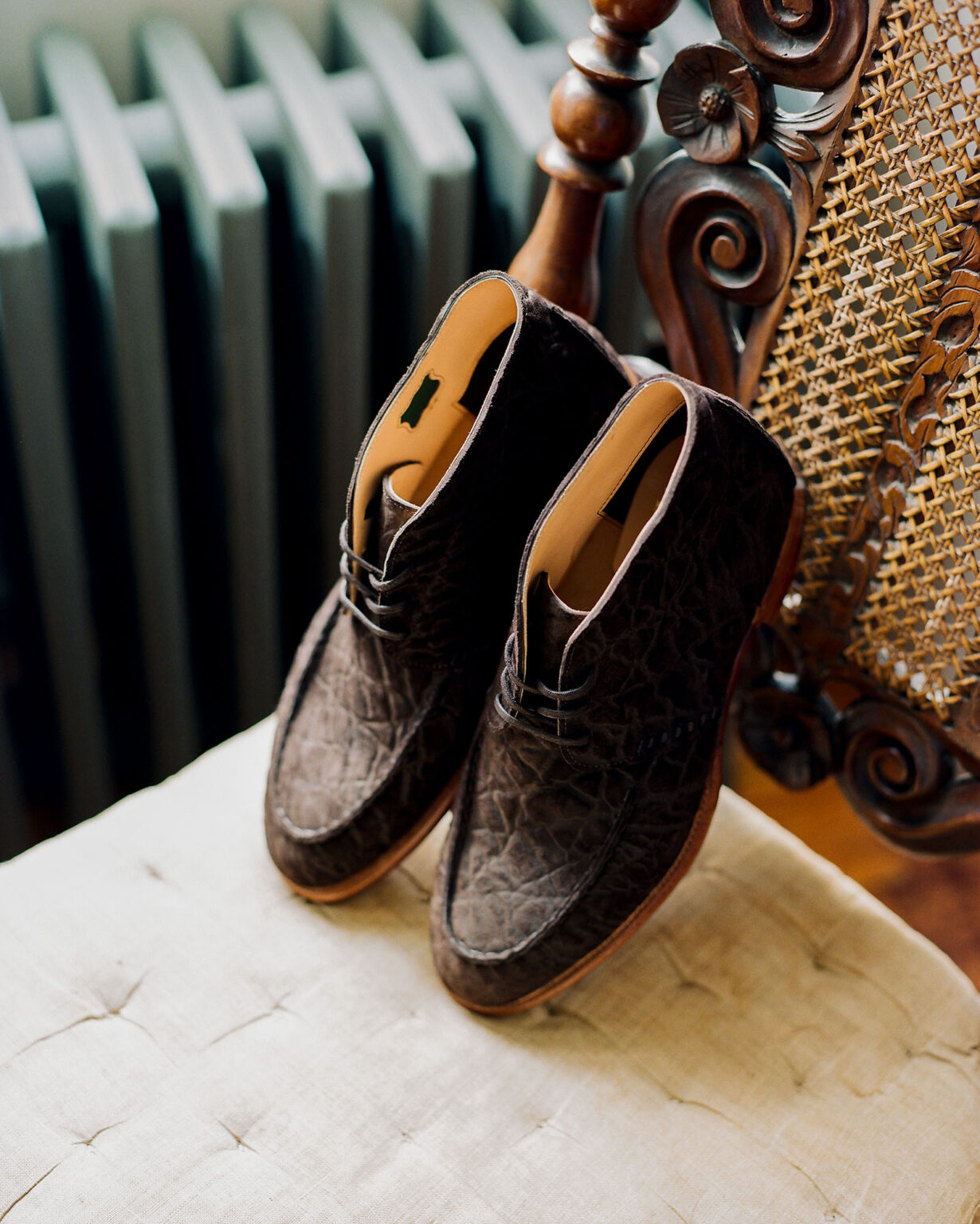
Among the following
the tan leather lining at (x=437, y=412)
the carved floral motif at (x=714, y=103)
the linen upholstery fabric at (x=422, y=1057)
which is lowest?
the linen upholstery fabric at (x=422, y=1057)

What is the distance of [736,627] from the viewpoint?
0.60 metres

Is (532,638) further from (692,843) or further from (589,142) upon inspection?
(589,142)

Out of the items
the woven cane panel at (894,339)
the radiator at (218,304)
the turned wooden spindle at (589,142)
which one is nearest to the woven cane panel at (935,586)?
the woven cane panel at (894,339)

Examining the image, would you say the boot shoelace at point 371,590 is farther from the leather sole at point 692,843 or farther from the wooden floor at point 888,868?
the wooden floor at point 888,868

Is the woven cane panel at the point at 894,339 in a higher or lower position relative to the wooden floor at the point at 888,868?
higher

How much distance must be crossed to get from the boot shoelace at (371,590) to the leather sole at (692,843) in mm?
183

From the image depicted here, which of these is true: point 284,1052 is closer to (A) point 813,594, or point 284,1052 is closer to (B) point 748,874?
(B) point 748,874

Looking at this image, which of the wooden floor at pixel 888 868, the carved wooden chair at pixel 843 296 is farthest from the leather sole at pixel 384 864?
the wooden floor at pixel 888 868

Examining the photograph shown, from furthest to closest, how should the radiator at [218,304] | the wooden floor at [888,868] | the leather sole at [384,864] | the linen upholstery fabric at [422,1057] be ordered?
the wooden floor at [888,868], the radiator at [218,304], the leather sole at [384,864], the linen upholstery fabric at [422,1057]

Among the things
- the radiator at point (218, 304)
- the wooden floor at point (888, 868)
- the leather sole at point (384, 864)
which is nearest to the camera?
the leather sole at point (384, 864)

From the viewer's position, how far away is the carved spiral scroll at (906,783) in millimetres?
688

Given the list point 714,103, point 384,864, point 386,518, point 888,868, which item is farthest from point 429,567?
point 888,868

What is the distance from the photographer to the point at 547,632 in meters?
0.56

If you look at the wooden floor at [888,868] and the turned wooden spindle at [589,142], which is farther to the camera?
the wooden floor at [888,868]
